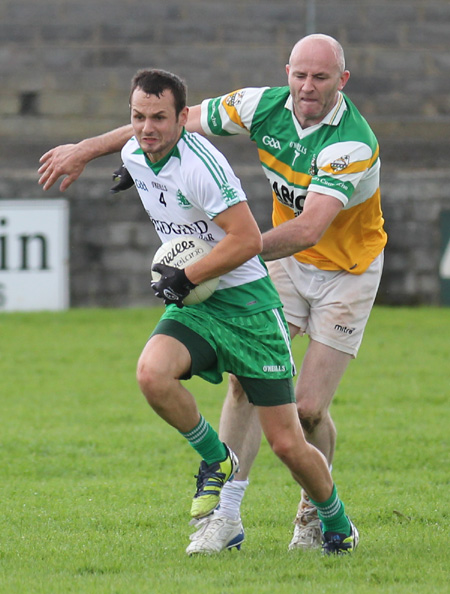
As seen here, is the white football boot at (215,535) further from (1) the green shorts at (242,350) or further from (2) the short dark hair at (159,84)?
(2) the short dark hair at (159,84)

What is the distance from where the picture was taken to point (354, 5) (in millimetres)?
18844

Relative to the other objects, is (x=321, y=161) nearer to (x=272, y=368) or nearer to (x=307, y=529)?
(x=272, y=368)

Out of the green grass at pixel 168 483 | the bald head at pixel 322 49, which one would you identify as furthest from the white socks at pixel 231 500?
the bald head at pixel 322 49

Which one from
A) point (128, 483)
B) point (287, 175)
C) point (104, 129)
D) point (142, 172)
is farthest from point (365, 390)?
point (104, 129)

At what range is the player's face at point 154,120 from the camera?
442 centimetres

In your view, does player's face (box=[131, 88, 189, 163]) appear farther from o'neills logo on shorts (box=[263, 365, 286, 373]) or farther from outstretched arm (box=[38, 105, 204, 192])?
o'neills logo on shorts (box=[263, 365, 286, 373])

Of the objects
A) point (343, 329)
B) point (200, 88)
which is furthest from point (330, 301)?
point (200, 88)

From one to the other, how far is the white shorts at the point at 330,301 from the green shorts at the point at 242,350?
76cm

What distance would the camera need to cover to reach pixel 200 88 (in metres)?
17.9

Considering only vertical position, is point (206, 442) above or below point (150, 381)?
below

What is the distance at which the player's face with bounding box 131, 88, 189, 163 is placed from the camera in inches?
174

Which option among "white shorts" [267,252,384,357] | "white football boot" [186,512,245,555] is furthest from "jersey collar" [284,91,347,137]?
"white football boot" [186,512,245,555]

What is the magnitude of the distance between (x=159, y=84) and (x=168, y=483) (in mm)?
3011

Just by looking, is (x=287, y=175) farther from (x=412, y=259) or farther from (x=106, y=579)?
(x=412, y=259)
